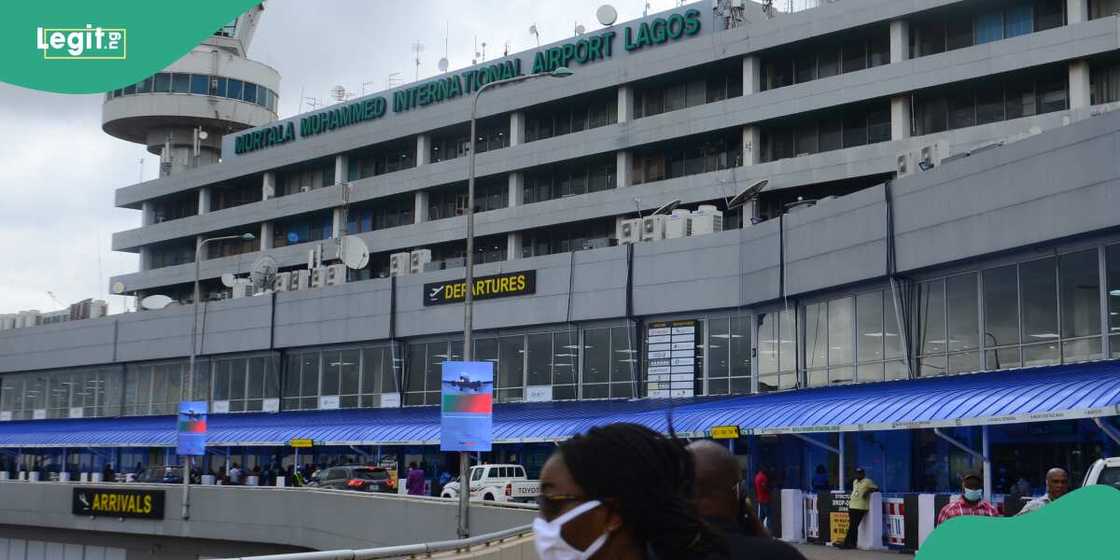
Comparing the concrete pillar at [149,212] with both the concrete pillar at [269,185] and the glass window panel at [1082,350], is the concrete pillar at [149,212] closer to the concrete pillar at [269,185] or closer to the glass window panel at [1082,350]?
the concrete pillar at [269,185]

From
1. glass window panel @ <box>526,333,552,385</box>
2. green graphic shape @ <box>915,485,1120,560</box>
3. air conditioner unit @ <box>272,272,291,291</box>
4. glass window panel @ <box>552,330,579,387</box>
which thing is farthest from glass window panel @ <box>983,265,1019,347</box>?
air conditioner unit @ <box>272,272,291,291</box>

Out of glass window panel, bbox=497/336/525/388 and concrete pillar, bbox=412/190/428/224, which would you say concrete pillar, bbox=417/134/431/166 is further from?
glass window panel, bbox=497/336/525/388

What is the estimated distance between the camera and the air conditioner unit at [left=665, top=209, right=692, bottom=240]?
163ft

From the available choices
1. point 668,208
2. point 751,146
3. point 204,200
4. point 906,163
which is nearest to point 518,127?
point 668,208

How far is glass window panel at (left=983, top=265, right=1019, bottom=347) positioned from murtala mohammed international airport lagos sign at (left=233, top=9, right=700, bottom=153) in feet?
87.7

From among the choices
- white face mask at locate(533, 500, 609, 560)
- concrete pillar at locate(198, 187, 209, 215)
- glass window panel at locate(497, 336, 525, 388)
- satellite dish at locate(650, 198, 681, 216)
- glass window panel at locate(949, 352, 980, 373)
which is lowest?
white face mask at locate(533, 500, 609, 560)

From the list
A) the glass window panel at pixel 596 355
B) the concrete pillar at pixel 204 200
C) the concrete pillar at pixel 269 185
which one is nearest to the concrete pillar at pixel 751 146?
the glass window panel at pixel 596 355

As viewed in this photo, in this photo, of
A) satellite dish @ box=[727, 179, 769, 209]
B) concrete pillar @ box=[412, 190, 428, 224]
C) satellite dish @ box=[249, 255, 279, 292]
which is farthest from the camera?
concrete pillar @ box=[412, 190, 428, 224]

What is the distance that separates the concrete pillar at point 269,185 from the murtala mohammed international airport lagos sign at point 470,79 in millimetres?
1693

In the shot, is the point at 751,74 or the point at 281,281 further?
the point at 281,281

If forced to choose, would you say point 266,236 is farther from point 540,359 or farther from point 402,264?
point 540,359

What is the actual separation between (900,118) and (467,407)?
88.4ft

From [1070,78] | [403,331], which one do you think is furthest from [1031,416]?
[403,331]

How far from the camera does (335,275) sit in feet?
216
